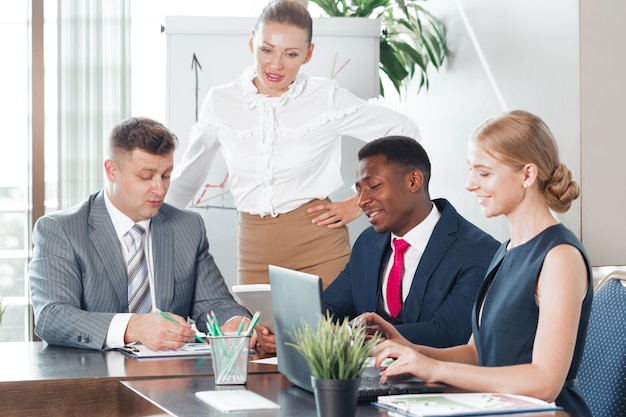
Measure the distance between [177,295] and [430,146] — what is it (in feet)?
8.15

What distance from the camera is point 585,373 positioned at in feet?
8.03

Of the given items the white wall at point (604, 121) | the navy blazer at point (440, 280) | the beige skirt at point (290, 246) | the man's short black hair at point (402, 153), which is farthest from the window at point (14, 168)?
the white wall at point (604, 121)

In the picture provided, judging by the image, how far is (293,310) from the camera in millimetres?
1837

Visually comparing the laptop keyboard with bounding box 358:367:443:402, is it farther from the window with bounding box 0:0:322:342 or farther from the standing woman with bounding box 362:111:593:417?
the window with bounding box 0:0:322:342

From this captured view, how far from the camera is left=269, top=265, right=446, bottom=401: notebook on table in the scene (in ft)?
5.67

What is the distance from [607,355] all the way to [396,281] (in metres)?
0.68

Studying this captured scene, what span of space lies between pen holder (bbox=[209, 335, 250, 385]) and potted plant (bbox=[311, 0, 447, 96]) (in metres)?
2.88

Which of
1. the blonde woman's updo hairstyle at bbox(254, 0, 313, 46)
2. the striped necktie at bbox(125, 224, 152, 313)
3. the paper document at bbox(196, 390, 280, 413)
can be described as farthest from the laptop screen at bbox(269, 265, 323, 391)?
the blonde woman's updo hairstyle at bbox(254, 0, 313, 46)

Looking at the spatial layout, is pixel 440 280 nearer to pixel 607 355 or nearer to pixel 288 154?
pixel 607 355

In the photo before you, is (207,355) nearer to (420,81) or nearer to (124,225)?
(124,225)

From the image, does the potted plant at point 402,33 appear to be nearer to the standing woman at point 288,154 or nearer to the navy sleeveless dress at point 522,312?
the standing woman at point 288,154

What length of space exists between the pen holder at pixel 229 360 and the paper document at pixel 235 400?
0.32 feet

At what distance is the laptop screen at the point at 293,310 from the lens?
5.63 ft

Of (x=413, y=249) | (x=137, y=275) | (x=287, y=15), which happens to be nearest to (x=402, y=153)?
(x=413, y=249)
